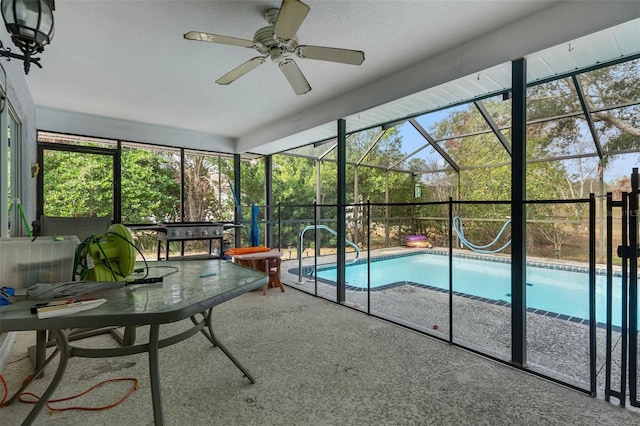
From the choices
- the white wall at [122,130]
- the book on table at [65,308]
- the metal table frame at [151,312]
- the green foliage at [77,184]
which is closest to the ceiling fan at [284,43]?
the metal table frame at [151,312]

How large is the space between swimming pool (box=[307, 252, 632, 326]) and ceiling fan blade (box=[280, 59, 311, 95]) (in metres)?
3.05

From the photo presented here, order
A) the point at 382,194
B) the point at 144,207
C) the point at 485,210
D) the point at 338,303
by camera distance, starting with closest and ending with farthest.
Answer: the point at 338,303, the point at 144,207, the point at 485,210, the point at 382,194

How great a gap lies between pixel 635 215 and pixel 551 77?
160 cm

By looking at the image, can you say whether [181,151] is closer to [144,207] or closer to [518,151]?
[144,207]

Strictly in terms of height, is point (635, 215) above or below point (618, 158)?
below

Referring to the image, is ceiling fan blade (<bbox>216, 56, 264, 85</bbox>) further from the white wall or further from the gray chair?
the white wall

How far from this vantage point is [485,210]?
291 inches

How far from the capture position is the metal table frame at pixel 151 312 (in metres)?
0.98

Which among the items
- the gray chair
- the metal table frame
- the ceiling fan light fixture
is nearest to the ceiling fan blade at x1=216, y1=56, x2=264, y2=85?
the ceiling fan light fixture

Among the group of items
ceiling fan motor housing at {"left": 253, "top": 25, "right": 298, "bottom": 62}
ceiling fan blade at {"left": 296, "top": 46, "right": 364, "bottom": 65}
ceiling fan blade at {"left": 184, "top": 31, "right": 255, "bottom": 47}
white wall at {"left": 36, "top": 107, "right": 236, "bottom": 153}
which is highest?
white wall at {"left": 36, "top": 107, "right": 236, "bottom": 153}

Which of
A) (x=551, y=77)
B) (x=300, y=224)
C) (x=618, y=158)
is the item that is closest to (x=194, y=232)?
(x=300, y=224)

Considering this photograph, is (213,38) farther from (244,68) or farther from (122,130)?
(122,130)

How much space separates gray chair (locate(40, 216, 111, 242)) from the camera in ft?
10.0

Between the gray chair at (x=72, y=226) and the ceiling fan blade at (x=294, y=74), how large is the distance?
2.65 m
